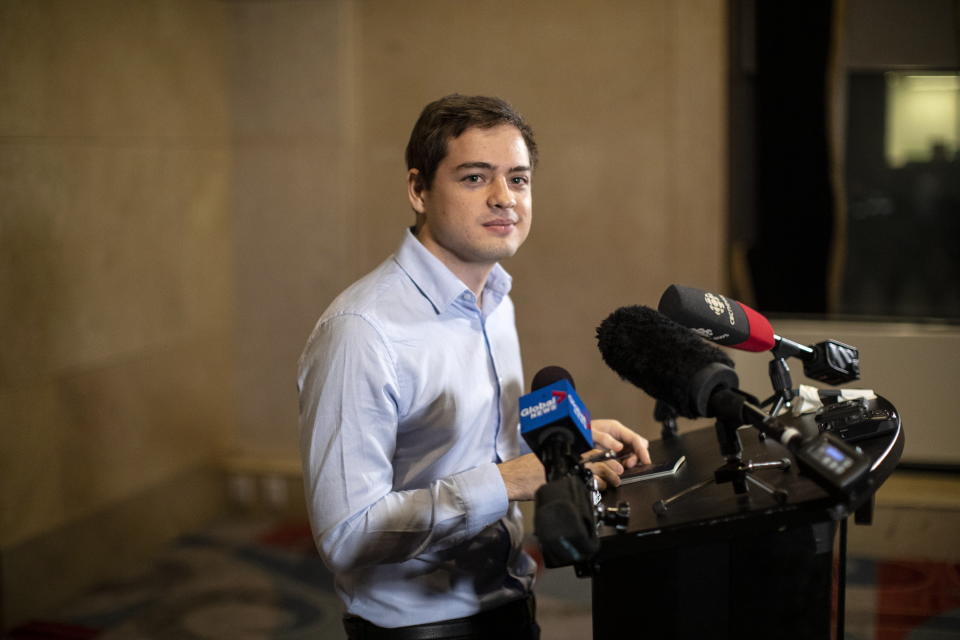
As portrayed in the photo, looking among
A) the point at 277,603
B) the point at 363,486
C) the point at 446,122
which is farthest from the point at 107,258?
the point at 363,486

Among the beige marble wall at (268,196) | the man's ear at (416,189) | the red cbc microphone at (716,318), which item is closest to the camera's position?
the red cbc microphone at (716,318)

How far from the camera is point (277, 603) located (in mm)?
3354

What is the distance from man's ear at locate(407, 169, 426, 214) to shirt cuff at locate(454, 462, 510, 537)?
524 millimetres

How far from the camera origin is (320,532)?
4.79 ft

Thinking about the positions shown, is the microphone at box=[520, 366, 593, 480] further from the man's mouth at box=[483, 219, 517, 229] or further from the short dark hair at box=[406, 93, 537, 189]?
the short dark hair at box=[406, 93, 537, 189]

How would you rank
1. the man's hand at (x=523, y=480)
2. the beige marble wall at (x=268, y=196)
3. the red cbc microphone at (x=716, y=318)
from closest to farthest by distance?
the red cbc microphone at (x=716, y=318)
the man's hand at (x=523, y=480)
the beige marble wall at (x=268, y=196)

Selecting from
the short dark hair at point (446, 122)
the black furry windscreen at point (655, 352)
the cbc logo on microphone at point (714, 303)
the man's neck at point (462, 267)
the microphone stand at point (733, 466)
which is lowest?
the microphone stand at point (733, 466)

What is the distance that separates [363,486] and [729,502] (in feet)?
1.79

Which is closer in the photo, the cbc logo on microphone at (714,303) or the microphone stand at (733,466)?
the microphone stand at (733,466)

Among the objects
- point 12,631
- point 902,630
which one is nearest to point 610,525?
point 902,630

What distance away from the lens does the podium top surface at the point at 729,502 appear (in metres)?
1.15

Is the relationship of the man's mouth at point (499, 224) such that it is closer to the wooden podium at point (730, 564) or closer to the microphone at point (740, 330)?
the microphone at point (740, 330)

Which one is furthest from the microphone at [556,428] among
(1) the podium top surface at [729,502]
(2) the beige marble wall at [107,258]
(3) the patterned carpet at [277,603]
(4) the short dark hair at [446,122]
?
(2) the beige marble wall at [107,258]

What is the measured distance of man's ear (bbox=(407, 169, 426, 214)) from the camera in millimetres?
1728
